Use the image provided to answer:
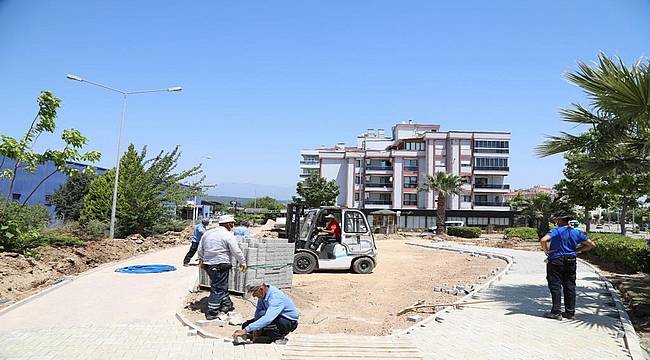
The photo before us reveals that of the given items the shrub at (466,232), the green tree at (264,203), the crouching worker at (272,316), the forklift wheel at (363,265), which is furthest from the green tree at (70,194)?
the green tree at (264,203)

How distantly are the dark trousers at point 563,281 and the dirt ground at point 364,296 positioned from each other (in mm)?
2381

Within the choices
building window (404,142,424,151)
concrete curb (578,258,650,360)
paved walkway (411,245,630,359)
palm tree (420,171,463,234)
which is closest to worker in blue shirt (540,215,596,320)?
paved walkway (411,245,630,359)

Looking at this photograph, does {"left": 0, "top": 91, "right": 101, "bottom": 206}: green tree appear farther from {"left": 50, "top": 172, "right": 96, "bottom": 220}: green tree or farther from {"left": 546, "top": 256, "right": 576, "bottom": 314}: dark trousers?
{"left": 50, "top": 172, "right": 96, "bottom": 220}: green tree

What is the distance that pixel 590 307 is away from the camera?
8812 millimetres

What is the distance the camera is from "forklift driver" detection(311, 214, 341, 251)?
14.5 meters

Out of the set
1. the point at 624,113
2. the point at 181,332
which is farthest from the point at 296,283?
the point at 624,113

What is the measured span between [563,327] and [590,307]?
6.51ft

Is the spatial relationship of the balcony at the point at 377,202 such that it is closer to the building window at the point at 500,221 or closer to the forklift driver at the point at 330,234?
the building window at the point at 500,221

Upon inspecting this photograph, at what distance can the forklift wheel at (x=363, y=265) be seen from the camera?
14773mm

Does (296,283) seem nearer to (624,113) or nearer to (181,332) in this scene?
(181,332)

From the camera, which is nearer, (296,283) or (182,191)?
(296,283)

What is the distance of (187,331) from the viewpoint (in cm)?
697

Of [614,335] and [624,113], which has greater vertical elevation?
[624,113]

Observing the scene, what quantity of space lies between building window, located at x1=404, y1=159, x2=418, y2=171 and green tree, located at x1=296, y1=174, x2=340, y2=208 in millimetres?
9930
